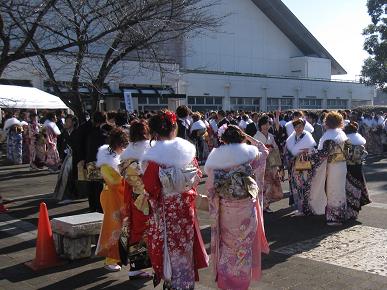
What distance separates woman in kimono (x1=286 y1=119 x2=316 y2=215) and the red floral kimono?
3851 mm

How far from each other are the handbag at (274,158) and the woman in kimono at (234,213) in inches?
161

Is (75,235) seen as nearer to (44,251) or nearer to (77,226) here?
(77,226)

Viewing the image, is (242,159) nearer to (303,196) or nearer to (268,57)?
(303,196)

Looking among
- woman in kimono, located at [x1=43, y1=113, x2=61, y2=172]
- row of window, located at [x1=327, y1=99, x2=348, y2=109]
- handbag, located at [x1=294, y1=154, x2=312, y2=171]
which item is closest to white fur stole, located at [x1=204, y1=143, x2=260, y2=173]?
handbag, located at [x1=294, y1=154, x2=312, y2=171]

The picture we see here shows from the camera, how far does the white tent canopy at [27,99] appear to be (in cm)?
1369

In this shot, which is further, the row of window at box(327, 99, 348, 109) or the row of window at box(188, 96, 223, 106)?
the row of window at box(327, 99, 348, 109)

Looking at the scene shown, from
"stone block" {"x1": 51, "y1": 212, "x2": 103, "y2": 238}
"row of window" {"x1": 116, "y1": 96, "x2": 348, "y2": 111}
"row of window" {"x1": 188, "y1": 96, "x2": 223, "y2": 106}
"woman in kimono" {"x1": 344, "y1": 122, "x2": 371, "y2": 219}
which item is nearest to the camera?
"stone block" {"x1": 51, "y1": 212, "x2": 103, "y2": 238}

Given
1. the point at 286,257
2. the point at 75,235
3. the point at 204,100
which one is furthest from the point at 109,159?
the point at 204,100

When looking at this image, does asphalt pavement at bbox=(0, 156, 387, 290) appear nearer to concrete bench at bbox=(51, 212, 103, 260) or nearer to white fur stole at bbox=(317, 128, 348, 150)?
concrete bench at bbox=(51, 212, 103, 260)

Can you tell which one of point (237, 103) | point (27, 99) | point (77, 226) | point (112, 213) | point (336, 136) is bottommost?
point (77, 226)

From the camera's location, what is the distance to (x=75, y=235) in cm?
569

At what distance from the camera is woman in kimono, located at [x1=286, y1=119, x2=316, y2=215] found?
7.82 metres

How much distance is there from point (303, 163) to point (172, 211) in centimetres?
401

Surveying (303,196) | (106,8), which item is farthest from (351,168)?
(106,8)
